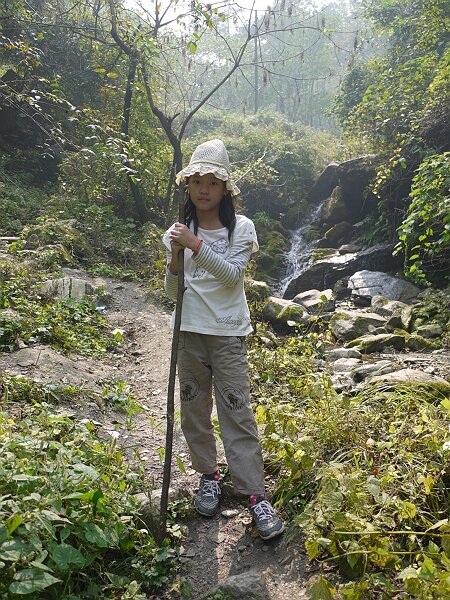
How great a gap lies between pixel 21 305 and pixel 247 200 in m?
11.2

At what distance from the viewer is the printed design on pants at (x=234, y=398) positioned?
2371mm

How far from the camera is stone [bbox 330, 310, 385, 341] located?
6907mm

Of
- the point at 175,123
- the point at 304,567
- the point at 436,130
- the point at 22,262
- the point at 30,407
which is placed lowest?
the point at 304,567

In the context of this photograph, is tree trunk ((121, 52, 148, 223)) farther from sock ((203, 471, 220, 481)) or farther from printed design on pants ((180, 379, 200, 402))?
sock ((203, 471, 220, 481))

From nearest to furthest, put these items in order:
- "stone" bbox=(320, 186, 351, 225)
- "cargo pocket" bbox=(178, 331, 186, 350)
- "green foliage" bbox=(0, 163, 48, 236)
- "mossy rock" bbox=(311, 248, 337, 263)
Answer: "cargo pocket" bbox=(178, 331, 186, 350) → "green foliage" bbox=(0, 163, 48, 236) → "mossy rock" bbox=(311, 248, 337, 263) → "stone" bbox=(320, 186, 351, 225)

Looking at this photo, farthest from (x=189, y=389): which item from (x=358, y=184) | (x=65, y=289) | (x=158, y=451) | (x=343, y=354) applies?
(x=358, y=184)

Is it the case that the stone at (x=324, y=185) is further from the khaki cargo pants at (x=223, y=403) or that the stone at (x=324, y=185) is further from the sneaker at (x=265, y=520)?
the sneaker at (x=265, y=520)

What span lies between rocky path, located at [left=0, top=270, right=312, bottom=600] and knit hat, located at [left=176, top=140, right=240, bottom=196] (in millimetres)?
1445

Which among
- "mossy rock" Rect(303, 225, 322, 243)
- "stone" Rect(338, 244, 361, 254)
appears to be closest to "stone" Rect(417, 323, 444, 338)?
"stone" Rect(338, 244, 361, 254)

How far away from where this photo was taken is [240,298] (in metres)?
2.45

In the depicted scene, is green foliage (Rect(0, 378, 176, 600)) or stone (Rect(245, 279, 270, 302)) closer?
green foliage (Rect(0, 378, 176, 600))

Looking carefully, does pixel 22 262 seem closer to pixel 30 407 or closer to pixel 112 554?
pixel 30 407

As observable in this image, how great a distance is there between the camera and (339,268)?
10.8m

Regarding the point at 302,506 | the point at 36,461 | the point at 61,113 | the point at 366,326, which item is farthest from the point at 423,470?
the point at 61,113
